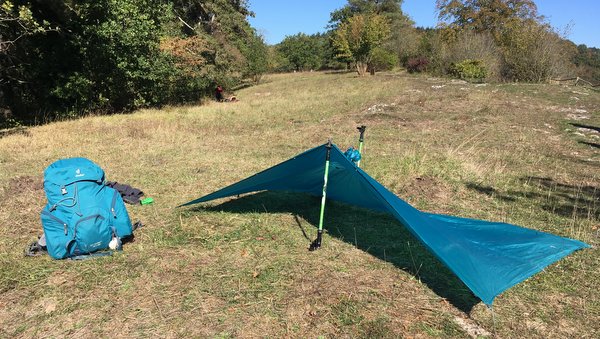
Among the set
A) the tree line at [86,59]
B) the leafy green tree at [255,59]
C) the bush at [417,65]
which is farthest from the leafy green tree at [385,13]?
the tree line at [86,59]

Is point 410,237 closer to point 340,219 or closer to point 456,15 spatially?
point 340,219

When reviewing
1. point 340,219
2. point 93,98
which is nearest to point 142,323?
point 340,219

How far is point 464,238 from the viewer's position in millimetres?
3688

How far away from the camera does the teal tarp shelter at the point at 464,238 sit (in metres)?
3.18

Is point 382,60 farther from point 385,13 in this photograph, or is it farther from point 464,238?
point 464,238

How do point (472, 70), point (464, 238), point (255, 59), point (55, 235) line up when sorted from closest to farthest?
point (464, 238), point (55, 235), point (472, 70), point (255, 59)

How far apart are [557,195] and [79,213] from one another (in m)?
6.81

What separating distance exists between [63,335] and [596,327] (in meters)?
4.07

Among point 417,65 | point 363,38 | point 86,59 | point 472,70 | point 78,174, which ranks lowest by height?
point 78,174

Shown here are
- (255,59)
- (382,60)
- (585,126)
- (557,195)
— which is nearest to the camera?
(557,195)

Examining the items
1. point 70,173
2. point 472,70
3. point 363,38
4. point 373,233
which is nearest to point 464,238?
point 373,233

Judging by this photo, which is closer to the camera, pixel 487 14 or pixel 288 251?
pixel 288 251

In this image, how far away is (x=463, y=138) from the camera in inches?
417

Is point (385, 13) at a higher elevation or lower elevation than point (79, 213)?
higher
